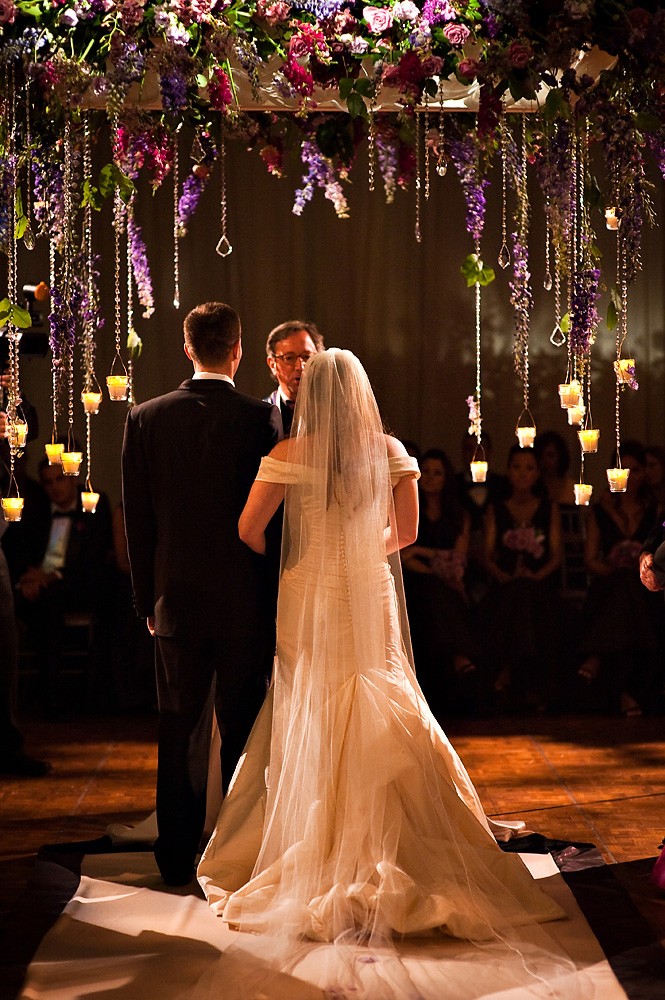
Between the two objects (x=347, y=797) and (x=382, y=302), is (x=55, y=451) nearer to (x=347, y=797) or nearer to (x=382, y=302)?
(x=347, y=797)

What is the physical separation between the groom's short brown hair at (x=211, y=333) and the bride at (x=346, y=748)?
1.13 feet

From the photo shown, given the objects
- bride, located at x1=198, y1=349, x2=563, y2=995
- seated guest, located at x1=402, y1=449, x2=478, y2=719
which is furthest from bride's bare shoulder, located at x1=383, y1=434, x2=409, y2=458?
seated guest, located at x1=402, y1=449, x2=478, y2=719

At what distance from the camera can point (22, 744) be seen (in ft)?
16.5

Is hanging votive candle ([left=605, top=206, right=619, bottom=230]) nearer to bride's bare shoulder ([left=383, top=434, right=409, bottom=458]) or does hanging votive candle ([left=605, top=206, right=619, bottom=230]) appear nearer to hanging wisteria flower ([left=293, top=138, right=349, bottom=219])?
hanging wisteria flower ([left=293, top=138, right=349, bottom=219])

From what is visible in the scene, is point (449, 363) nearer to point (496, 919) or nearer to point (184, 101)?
point (184, 101)

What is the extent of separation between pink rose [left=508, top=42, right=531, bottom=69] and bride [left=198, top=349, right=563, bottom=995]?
92 centimetres

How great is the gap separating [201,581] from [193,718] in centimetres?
41

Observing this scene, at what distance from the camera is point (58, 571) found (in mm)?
6516

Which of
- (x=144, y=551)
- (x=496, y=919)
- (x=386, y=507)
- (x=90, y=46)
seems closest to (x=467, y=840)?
(x=496, y=919)

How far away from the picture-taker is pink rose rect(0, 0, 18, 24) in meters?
3.23

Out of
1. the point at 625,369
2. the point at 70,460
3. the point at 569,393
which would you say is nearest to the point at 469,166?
the point at 625,369

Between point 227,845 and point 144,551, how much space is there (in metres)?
0.91

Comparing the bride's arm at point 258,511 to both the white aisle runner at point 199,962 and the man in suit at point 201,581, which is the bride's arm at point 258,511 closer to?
the man in suit at point 201,581

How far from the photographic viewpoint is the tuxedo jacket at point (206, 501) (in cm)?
355
